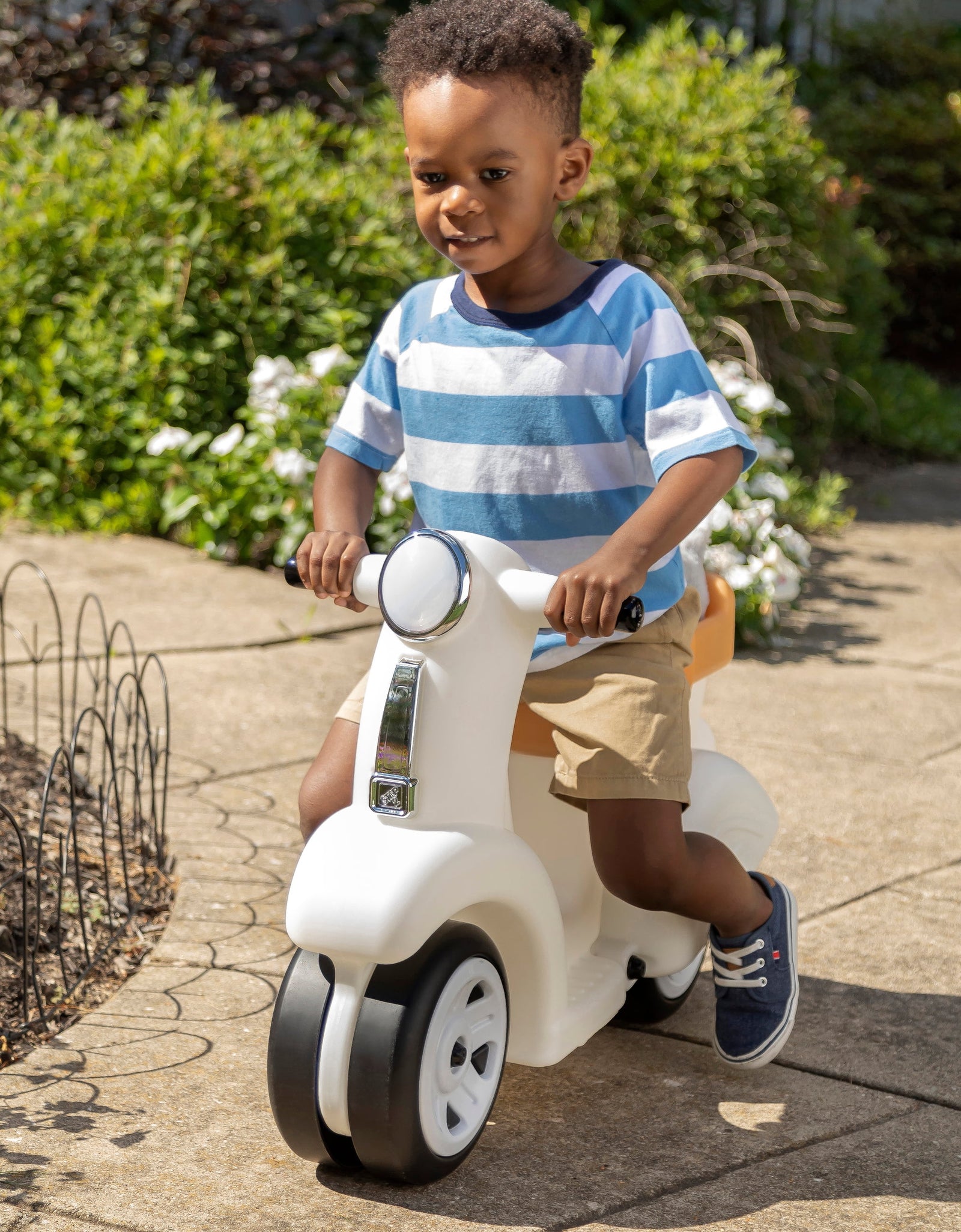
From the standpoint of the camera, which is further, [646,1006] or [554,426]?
[646,1006]

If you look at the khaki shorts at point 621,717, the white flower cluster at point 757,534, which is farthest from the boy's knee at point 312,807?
the white flower cluster at point 757,534

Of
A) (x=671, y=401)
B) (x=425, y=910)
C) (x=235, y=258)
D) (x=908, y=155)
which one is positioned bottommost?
(x=425, y=910)

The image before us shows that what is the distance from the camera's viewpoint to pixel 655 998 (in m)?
2.70

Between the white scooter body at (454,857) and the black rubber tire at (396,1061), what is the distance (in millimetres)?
24

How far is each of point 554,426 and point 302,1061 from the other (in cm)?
100

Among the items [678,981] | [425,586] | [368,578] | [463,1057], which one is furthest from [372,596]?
[678,981]

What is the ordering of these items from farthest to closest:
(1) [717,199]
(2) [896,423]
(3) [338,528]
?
(2) [896,423], (1) [717,199], (3) [338,528]

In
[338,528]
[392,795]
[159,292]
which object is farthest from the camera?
[159,292]

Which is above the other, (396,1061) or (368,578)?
(368,578)

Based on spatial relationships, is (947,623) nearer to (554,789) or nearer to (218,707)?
(218,707)

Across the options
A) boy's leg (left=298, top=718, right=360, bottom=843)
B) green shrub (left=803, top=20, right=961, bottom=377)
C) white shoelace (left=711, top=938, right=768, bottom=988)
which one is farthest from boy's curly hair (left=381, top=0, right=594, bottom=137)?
green shrub (left=803, top=20, right=961, bottom=377)

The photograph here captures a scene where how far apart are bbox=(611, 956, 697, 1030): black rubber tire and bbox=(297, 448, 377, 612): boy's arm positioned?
0.87m

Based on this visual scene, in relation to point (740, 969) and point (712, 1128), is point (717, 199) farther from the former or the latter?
point (712, 1128)

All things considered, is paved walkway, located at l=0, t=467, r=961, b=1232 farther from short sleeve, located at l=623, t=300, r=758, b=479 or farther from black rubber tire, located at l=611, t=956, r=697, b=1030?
short sleeve, located at l=623, t=300, r=758, b=479
